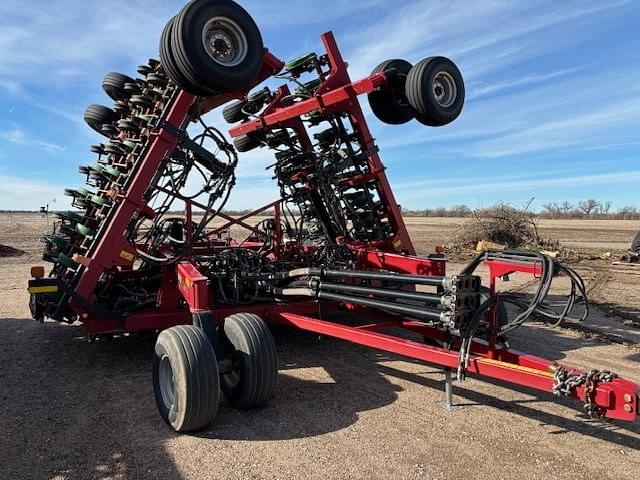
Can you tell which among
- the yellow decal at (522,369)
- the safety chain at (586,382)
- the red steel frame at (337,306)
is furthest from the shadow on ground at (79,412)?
the safety chain at (586,382)

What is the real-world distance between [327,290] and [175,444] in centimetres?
203

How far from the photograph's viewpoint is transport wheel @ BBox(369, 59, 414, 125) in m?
7.39

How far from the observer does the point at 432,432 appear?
4.05 meters

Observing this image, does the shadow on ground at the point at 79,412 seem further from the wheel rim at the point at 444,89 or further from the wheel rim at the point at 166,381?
the wheel rim at the point at 444,89

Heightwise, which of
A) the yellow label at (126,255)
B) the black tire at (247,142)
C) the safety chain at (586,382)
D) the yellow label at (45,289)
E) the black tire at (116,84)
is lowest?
the safety chain at (586,382)

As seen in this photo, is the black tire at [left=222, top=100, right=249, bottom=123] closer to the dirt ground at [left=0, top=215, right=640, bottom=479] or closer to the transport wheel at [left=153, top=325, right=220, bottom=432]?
the dirt ground at [left=0, top=215, right=640, bottom=479]

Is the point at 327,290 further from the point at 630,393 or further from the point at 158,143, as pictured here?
the point at 630,393

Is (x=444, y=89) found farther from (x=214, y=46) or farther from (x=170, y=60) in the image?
(x=170, y=60)

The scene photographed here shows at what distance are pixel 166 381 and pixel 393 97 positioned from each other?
528 cm

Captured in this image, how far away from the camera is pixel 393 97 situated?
776cm

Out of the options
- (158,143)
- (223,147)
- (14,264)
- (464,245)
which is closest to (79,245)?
(158,143)

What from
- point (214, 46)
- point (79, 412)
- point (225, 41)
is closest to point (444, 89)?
point (225, 41)

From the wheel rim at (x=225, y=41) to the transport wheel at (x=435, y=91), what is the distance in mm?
2342

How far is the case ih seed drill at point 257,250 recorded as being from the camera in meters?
4.02
